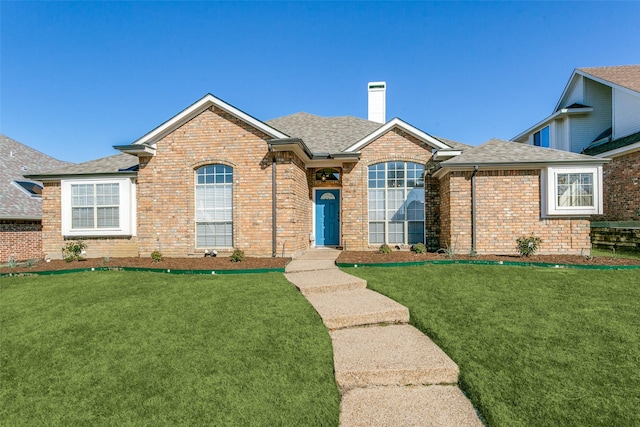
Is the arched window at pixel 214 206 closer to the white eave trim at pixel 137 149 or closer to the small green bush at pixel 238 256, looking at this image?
the small green bush at pixel 238 256

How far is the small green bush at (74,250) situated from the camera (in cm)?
1091

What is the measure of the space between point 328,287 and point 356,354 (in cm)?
253

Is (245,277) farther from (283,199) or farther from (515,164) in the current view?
(515,164)

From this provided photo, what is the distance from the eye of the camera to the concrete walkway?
9.34ft

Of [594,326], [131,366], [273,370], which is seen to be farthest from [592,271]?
[131,366]

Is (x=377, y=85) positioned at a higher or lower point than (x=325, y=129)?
higher

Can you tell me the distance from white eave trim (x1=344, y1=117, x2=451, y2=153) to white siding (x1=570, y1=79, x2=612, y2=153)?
37.7 feet

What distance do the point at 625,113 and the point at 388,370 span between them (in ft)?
62.1

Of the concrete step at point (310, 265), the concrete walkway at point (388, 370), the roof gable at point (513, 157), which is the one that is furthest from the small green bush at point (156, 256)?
the roof gable at point (513, 157)

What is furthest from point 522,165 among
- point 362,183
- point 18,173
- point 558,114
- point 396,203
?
point 18,173

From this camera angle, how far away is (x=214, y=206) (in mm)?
10391

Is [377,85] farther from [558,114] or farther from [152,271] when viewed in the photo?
[152,271]

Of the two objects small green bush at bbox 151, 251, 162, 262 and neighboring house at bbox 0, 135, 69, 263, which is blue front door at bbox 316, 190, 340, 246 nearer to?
small green bush at bbox 151, 251, 162, 262

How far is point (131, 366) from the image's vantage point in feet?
12.0
